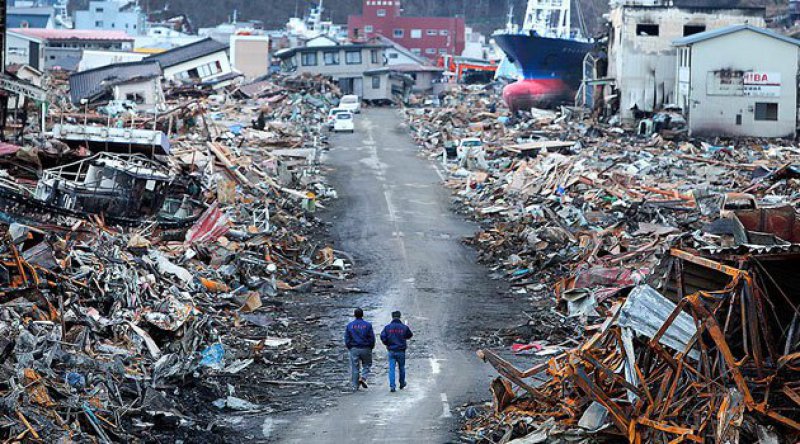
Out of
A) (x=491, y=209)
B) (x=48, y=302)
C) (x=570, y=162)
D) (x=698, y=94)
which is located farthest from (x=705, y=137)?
(x=48, y=302)

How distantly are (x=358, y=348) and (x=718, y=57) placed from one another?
35.7 m

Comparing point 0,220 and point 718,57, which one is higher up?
point 718,57

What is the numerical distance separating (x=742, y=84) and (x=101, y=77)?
28968 mm

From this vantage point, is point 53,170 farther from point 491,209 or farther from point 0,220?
point 491,209

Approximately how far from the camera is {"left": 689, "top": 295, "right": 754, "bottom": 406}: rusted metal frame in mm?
11017

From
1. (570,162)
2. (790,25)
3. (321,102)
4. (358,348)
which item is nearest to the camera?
(358,348)

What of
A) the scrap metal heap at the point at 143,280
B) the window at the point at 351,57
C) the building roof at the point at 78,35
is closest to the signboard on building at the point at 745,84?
the scrap metal heap at the point at 143,280

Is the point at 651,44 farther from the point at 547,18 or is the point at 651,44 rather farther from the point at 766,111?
the point at 547,18

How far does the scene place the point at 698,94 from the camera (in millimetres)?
47656

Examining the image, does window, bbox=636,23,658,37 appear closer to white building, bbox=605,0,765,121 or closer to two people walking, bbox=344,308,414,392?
white building, bbox=605,0,765,121

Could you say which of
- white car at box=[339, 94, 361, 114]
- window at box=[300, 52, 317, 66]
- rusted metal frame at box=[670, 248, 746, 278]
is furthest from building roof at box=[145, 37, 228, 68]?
rusted metal frame at box=[670, 248, 746, 278]

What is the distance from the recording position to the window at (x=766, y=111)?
155 ft

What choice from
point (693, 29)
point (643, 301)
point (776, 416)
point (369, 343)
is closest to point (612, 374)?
point (643, 301)

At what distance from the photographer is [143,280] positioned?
18.9m
